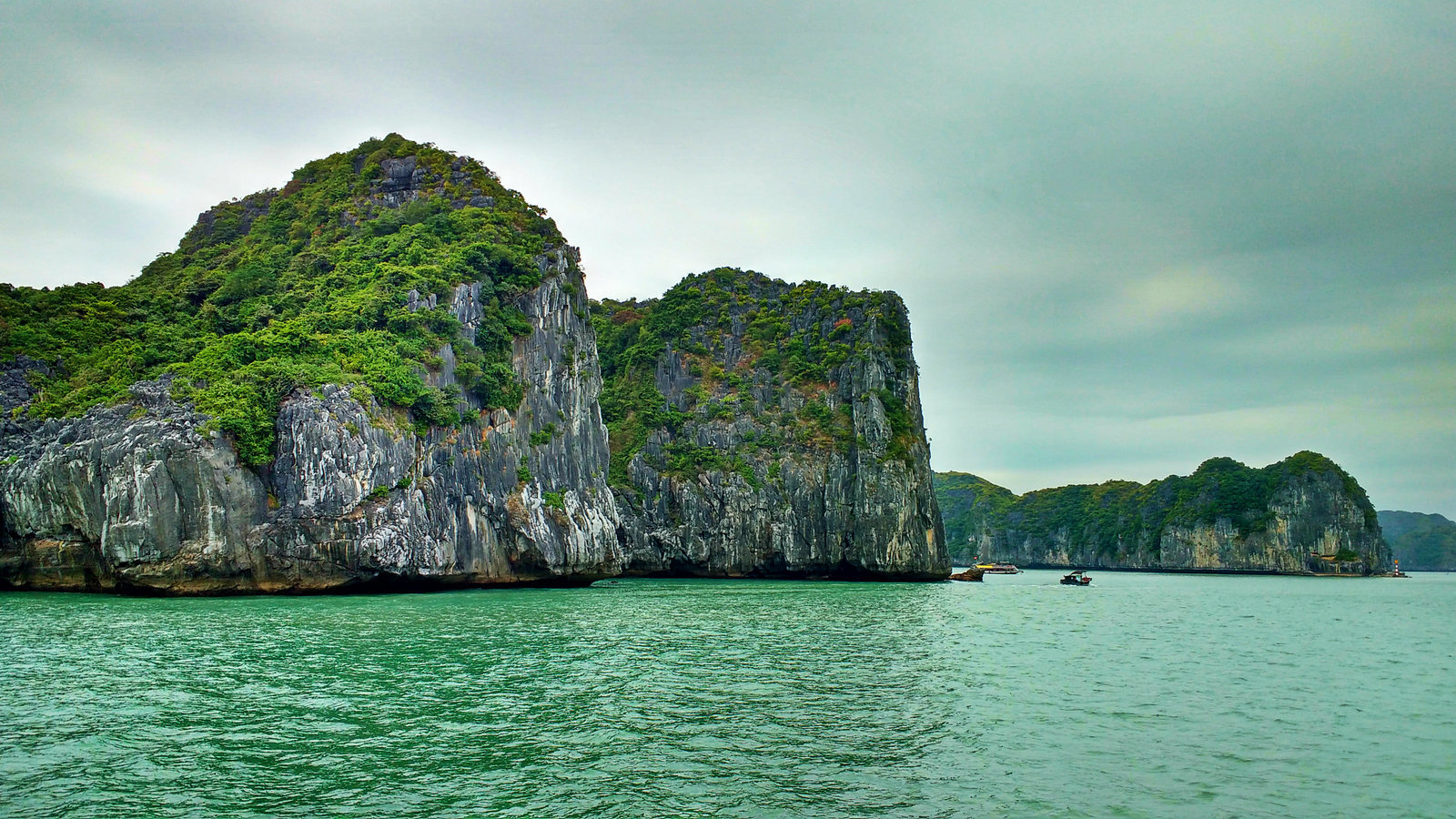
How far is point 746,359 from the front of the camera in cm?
9738

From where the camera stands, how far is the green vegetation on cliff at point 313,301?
4512cm

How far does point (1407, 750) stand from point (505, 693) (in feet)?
55.3

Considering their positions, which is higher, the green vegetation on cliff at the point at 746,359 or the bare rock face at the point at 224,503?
the green vegetation on cliff at the point at 746,359

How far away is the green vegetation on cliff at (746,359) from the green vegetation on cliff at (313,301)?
27.8 metres

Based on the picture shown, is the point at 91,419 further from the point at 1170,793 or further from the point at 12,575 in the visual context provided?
the point at 1170,793

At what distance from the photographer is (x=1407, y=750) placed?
15703mm

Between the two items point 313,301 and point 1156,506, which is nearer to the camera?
point 313,301

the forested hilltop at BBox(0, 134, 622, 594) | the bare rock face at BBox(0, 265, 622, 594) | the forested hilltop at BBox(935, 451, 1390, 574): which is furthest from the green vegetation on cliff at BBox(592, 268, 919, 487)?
the forested hilltop at BBox(935, 451, 1390, 574)

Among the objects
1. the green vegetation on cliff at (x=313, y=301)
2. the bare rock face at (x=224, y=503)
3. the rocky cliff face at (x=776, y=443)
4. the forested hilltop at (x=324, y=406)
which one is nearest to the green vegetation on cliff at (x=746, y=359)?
the rocky cliff face at (x=776, y=443)

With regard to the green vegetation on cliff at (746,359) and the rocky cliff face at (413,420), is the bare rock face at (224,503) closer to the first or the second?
the rocky cliff face at (413,420)

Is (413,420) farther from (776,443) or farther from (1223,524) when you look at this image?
(1223,524)

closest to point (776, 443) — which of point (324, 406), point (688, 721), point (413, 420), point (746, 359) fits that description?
point (746, 359)

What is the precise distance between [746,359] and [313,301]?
167ft

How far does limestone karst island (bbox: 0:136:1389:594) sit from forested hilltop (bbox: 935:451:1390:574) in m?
87.2
